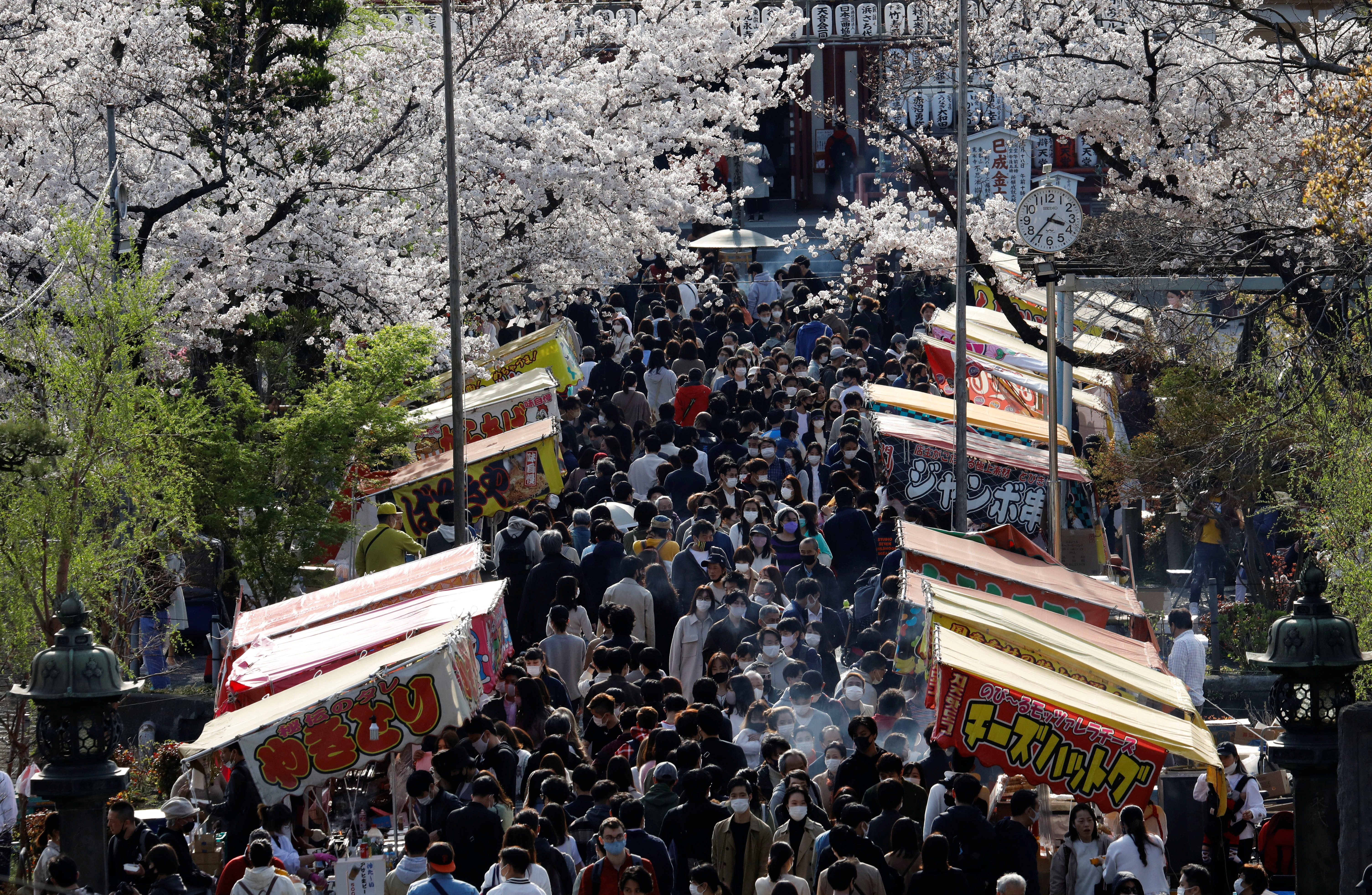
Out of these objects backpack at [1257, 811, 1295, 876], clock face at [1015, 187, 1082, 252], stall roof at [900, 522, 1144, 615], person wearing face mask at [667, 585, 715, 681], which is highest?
clock face at [1015, 187, 1082, 252]

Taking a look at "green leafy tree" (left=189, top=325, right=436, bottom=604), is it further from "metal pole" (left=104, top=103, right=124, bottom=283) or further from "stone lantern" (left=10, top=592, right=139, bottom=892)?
"stone lantern" (left=10, top=592, right=139, bottom=892)

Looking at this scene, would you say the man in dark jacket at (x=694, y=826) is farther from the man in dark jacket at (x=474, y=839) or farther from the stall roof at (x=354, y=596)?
the stall roof at (x=354, y=596)

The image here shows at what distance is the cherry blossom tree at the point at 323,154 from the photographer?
66.4ft

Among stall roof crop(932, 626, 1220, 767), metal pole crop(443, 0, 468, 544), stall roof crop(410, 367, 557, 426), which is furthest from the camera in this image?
stall roof crop(410, 367, 557, 426)

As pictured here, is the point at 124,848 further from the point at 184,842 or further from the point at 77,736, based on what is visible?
the point at 77,736

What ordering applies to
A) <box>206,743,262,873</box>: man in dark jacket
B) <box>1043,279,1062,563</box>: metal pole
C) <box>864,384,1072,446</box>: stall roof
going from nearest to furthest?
1. <box>206,743,262,873</box>: man in dark jacket
2. <box>1043,279,1062,563</box>: metal pole
3. <box>864,384,1072,446</box>: stall roof

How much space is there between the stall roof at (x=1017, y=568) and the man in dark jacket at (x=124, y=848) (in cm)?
607

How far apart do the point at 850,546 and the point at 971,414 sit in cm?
493

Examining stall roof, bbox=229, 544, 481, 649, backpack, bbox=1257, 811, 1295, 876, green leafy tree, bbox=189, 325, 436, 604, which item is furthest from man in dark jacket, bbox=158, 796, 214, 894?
backpack, bbox=1257, 811, 1295, 876

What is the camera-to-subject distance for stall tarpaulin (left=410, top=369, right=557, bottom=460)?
68.6ft

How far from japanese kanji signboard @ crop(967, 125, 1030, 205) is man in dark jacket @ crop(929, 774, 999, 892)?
20788 millimetres

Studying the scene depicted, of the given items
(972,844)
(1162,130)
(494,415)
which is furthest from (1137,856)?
(1162,130)

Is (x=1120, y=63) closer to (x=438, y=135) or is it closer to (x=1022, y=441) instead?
(x=1022, y=441)

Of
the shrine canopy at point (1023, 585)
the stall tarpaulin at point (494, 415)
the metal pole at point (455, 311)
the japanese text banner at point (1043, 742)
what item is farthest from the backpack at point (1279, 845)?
the stall tarpaulin at point (494, 415)
